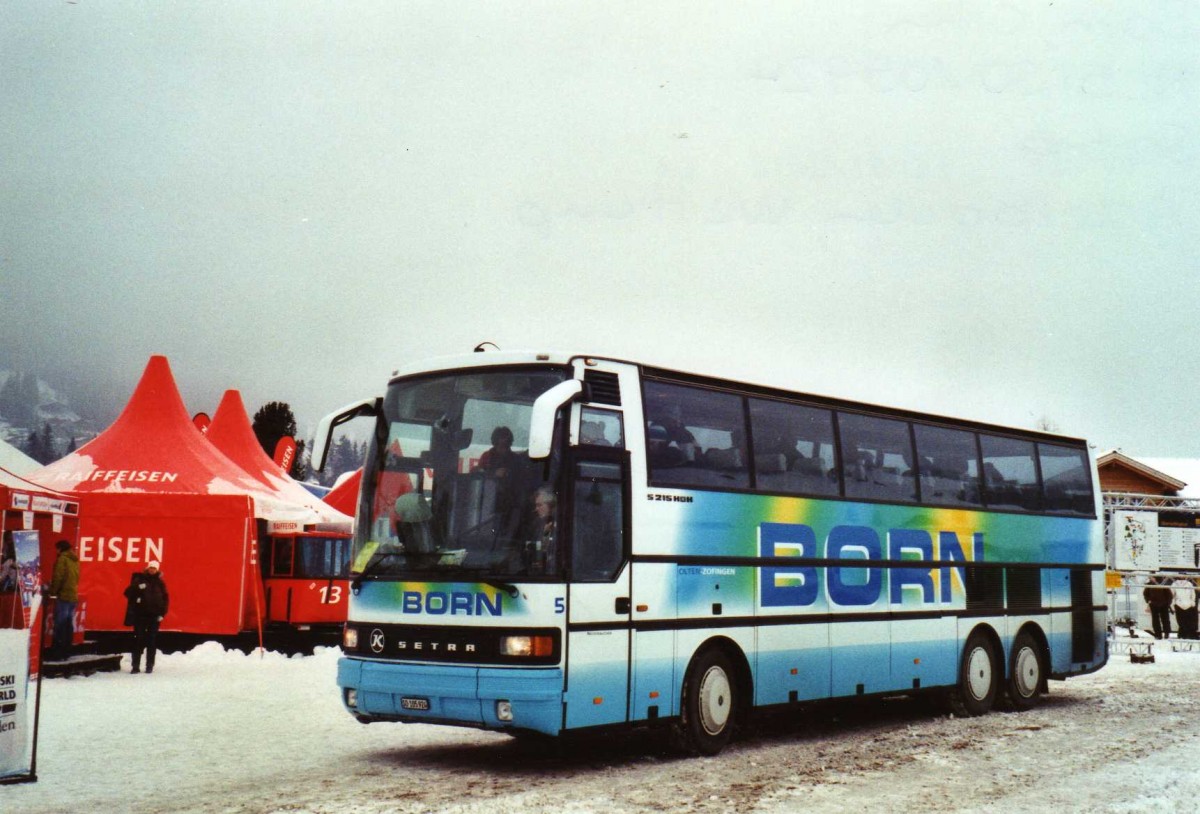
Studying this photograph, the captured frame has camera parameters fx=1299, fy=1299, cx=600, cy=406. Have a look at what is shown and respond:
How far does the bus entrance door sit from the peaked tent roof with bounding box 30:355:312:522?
47.2 ft

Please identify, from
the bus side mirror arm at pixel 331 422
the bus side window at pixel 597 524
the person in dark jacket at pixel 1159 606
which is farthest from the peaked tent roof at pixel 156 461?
the person in dark jacket at pixel 1159 606

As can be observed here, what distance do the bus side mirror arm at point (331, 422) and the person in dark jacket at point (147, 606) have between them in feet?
29.8

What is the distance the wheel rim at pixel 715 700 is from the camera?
38.3ft

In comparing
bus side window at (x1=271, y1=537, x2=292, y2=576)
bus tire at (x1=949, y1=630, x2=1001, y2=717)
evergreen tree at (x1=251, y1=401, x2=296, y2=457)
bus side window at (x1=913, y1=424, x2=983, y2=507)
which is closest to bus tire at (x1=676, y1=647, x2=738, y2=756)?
bus side window at (x1=913, y1=424, x2=983, y2=507)

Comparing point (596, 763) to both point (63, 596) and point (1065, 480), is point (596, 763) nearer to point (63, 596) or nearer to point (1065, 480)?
point (1065, 480)

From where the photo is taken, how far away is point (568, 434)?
10570 millimetres

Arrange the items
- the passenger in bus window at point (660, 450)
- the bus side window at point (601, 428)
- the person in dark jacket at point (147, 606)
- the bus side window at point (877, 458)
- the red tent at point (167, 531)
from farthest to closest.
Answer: the red tent at point (167, 531) → the person in dark jacket at point (147, 606) → the bus side window at point (877, 458) → the passenger in bus window at point (660, 450) → the bus side window at point (601, 428)

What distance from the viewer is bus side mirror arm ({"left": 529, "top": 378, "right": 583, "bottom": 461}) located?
366 inches

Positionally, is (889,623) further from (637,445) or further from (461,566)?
(461,566)

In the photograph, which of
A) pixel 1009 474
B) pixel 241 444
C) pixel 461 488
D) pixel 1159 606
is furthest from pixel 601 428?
pixel 1159 606

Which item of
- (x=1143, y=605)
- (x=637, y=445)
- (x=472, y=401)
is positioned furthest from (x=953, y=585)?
(x=1143, y=605)

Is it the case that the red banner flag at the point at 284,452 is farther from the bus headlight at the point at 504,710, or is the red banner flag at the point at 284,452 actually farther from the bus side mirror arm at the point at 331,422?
the bus headlight at the point at 504,710

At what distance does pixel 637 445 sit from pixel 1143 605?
86.6ft

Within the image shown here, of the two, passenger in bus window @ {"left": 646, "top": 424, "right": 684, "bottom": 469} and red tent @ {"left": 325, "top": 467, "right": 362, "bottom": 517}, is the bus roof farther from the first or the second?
red tent @ {"left": 325, "top": 467, "right": 362, "bottom": 517}
